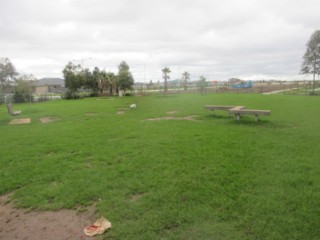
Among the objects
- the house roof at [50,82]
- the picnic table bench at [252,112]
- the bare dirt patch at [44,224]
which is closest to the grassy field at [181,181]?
the bare dirt patch at [44,224]

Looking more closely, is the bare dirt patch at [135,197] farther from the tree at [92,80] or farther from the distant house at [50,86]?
the distant house at [50,86]

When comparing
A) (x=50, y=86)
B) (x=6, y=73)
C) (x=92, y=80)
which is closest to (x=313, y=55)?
(x=92, y=80)

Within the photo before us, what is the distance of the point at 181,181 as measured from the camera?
3857mm

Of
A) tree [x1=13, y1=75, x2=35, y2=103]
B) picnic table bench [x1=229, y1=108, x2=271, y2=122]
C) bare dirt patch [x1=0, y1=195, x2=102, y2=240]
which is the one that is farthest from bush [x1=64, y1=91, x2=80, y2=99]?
bare dirt patch [x1=0, y1=195, x2=102, y2=240]

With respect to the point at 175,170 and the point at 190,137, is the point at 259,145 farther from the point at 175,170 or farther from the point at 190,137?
the point at 175,170

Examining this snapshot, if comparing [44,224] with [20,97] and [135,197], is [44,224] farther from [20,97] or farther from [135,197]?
[20,97]

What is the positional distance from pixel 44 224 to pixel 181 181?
1.91 meters

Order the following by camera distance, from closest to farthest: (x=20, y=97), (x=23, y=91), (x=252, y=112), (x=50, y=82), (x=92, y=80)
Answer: (x=252, y=112) → (x=20, y=97) → (x=23, y=91) → (x=92, y=80) → (x=50, y=82)

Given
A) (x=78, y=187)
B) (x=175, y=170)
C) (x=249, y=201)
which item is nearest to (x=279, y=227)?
(x=249, y=201)

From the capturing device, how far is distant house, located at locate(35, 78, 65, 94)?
59275 millimetres

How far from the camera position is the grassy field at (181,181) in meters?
2.73

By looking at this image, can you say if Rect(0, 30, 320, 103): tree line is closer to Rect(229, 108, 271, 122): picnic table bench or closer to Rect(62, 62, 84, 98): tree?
Rect(62, 62, 84, 98): tree

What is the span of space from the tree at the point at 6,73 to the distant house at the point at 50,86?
746 inches

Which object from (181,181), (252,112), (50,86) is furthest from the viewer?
(50,86)
